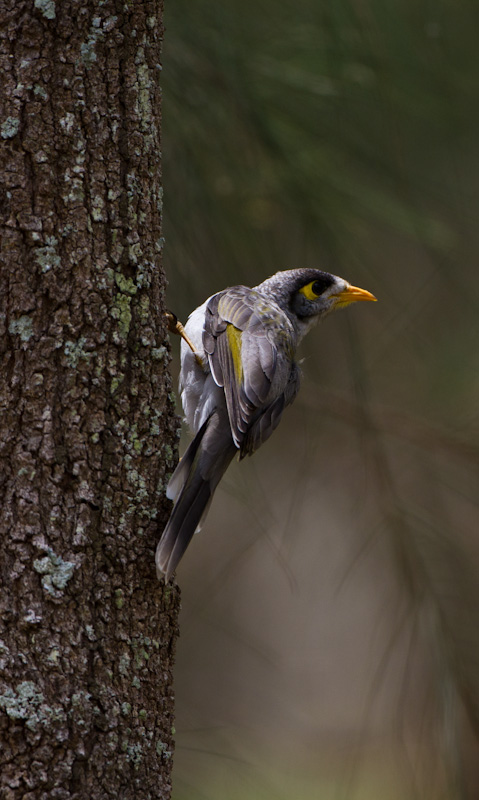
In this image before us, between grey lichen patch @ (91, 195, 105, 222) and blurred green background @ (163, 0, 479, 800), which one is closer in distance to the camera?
grey lichen patch @ (91, 195, 105, 222)

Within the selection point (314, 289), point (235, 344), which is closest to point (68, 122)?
point (235, 344)

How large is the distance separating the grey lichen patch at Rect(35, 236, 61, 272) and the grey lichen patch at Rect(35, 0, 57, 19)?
480mm

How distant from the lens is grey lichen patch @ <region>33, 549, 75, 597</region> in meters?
1.75

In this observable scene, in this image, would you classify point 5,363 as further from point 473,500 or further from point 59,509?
point 473,500

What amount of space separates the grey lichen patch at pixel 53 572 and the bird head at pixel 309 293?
154 centimetres

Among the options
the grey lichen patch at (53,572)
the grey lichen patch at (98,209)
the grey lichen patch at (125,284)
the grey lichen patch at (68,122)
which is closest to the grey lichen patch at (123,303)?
the grey lichen patch at (125,284)

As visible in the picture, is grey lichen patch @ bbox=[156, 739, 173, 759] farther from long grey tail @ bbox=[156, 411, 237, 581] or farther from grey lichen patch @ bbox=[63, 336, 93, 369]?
grey lichen patch @ bbox=[63, 336, 93, 369]

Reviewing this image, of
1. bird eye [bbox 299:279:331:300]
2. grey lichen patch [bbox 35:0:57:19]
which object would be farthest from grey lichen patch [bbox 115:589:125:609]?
bird eye [bbox 299:279:331:300]

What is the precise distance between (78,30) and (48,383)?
78cm

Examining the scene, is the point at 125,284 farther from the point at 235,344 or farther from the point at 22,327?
the point at 235,344

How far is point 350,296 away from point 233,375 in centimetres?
78

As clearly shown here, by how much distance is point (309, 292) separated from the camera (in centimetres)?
321

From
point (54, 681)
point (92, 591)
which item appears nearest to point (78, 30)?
point (92, 591)

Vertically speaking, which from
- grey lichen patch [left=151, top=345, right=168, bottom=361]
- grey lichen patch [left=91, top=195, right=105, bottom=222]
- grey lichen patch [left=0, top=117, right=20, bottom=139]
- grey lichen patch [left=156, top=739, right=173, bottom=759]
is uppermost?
grey lichen patch [left=0, top=117, right=20, bottom=139]
